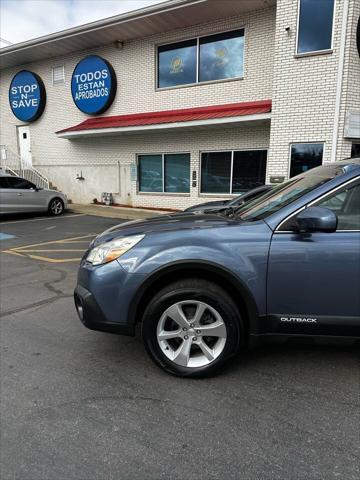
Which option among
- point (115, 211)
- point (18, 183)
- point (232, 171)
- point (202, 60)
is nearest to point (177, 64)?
point (202, 60)

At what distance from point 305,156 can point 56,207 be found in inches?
331

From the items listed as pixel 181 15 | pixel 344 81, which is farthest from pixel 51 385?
pixel 181 15

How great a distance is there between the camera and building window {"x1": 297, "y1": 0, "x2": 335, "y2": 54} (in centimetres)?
909

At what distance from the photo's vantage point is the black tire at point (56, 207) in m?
12.9

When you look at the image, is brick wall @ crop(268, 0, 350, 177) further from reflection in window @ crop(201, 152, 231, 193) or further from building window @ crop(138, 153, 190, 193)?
building window @ crop(138, 153, 190, 193)

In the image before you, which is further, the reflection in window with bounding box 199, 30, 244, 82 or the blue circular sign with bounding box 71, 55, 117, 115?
the blue circular sign with bounding box 71, 55, 117, 115

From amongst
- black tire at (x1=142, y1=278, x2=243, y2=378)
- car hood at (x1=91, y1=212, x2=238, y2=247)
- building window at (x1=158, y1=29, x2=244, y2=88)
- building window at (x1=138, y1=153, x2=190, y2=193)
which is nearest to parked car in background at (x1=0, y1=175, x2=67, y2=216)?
building window at (x1=138, y1=153, x2=190, y2=193)

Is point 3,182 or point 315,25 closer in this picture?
point 315,25

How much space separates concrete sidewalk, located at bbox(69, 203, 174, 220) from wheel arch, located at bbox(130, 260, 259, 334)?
377 inches

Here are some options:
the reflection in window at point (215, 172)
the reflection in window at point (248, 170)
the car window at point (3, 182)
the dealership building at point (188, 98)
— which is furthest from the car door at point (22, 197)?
the reflection in window at point (248, 170)

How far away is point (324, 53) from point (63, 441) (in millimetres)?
9928

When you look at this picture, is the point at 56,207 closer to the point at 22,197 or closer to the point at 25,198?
the point at 25,198

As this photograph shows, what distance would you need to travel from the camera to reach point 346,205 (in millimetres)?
2697

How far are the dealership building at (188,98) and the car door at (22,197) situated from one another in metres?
3.29
